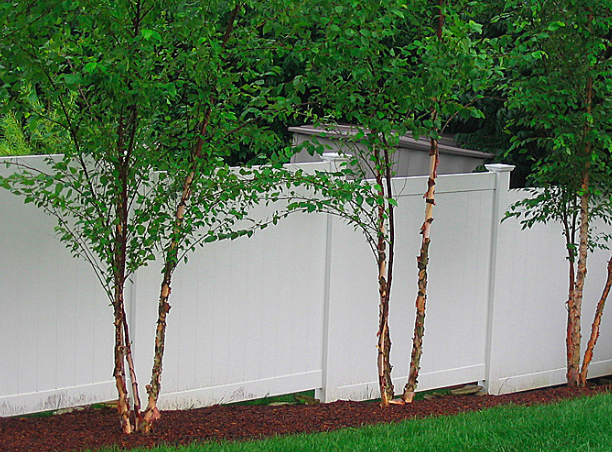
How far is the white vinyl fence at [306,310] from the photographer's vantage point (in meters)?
4.66

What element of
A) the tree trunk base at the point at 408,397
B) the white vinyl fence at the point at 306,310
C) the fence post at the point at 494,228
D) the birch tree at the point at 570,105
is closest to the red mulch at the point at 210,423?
the tree trunk base at the point at 408,397

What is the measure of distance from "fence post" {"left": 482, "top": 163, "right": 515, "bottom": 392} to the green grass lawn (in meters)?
1.27

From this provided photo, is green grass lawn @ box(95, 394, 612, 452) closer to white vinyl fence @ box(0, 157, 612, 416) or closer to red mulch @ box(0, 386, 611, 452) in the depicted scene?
red mulch @ box(0, 386, 611, 452)

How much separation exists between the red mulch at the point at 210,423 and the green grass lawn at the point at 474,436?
0.26 meters

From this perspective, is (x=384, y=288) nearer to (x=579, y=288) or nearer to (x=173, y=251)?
(x=173, y=251)

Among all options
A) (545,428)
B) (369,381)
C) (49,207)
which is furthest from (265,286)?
(545,428)

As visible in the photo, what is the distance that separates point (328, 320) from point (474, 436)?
1.45 m

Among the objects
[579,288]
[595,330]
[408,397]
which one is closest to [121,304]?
[408,397]

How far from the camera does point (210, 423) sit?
4.77 meters

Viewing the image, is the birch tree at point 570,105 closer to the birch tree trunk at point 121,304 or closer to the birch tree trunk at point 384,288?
the birch tree trunk at point 384,288

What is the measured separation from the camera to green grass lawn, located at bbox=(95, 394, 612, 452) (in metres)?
4.14

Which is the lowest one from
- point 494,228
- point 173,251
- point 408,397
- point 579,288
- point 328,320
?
point 408,397

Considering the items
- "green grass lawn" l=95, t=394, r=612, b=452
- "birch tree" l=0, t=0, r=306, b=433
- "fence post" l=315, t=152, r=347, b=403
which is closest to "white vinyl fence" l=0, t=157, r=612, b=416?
"fence post" l=315, t=152, r=347, b=403

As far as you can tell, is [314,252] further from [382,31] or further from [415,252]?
[382,31]
